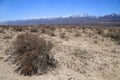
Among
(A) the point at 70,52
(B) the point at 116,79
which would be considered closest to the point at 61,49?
(A) the point at 70,52

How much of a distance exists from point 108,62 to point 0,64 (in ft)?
21.0

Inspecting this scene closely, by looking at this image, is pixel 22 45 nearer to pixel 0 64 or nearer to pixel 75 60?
pixel 0 64

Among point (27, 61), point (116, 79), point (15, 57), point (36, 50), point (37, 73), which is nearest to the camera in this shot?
point (116, 79)

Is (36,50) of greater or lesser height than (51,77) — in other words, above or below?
above

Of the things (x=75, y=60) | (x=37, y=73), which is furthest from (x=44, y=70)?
(x=75, y=60)

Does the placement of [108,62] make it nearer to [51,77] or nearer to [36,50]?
[51,77]

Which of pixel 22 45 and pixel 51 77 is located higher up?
pixel 22 45

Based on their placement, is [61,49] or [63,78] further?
[61,49]

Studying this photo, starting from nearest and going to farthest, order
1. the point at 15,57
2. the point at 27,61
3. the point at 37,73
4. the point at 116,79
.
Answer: the point at 116,79 → the point at 37,73 → the point at 27,61 → the point at 15,57

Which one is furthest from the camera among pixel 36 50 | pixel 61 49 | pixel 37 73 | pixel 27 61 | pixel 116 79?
pixel 61 49

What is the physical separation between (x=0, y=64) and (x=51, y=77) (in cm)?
374

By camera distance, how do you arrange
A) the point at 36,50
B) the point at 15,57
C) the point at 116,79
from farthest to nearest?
the point at 15,57 < the point at 36,50 < the point at 116,79

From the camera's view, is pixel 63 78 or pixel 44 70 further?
pixel 44 70

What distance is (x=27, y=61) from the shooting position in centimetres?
923
